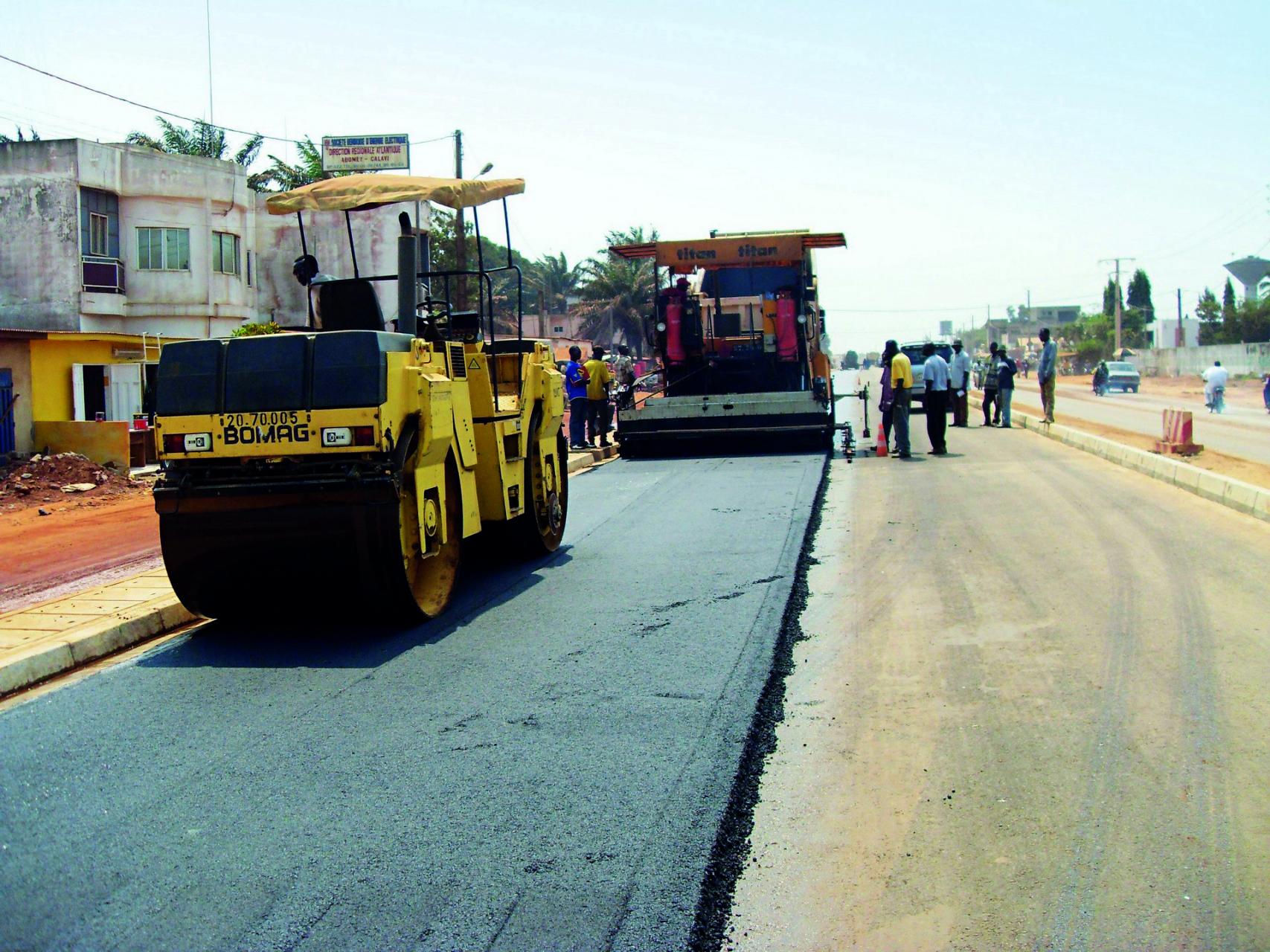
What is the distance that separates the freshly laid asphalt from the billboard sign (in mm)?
36397

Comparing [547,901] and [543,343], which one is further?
[543,343]

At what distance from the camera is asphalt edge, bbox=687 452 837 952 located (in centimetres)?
348

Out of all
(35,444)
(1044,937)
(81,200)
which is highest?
(81,200)

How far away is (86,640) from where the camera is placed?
6633 mm

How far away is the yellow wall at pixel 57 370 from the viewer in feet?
68.4

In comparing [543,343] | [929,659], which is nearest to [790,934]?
[929,659]

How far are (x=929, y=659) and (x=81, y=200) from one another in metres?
25.5

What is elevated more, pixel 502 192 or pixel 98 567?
pixel 502 192

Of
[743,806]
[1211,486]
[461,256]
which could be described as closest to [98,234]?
[461,256]

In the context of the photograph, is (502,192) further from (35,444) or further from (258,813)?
(35,444)

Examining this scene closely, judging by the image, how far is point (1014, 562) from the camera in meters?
8.88

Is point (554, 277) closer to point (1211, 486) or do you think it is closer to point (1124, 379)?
point (1124, 379)

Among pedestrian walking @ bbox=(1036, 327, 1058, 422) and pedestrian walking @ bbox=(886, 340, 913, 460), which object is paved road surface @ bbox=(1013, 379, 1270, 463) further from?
pedestrian walking @ bbox=(886, 340, 913, 460)

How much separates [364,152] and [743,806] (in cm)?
4062
